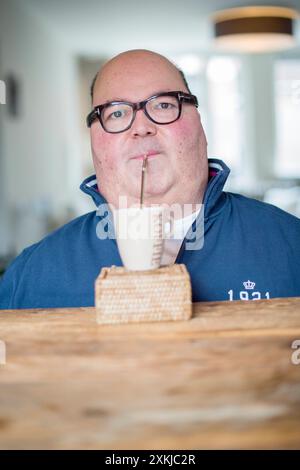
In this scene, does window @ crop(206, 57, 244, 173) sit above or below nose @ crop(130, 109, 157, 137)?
above

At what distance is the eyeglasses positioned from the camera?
1645 mm

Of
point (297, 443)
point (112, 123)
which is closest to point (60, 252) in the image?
point (112, 123)

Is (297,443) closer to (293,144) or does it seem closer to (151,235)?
(151,235)

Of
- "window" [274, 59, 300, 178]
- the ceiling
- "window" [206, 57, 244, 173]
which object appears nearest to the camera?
the ceiling

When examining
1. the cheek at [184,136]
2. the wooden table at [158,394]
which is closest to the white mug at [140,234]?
the wooden table at [158,394]

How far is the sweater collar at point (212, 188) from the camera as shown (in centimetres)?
173

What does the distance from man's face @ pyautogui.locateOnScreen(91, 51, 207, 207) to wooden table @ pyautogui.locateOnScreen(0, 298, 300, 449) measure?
0.72 meters

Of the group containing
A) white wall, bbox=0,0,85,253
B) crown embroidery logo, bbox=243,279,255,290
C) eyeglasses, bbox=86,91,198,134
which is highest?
white wall, bbox=0,0,85,253

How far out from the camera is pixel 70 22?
23.6 feet

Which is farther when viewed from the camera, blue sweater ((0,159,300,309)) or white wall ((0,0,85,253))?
white wall ((0,0,85,253))

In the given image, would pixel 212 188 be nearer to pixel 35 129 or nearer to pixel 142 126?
pixel 142 126

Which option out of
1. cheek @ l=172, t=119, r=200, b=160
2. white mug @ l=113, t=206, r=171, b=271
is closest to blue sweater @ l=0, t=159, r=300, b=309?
cheek @ l=172, t=119, r=200, b=160

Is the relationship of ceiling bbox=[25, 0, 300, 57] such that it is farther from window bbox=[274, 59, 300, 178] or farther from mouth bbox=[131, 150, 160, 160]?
mouth bbox=[131, 150, 160, 160]

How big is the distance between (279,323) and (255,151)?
9648mm
